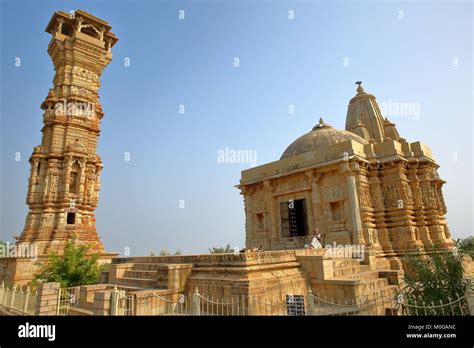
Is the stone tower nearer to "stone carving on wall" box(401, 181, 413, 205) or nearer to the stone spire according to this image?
"stone carving on wall" box(401, 181, 413, 205)

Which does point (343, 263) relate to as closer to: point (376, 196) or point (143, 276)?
point (376, 196)

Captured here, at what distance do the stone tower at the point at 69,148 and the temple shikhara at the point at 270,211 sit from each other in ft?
0.24

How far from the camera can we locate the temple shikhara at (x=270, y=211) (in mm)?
7898

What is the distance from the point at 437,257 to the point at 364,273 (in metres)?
3.73

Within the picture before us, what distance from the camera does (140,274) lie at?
9.80 m

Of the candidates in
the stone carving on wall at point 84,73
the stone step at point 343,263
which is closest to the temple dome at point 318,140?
the stone step at point 343,263

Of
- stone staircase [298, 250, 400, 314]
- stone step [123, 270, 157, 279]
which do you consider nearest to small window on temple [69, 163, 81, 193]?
stone step [123, 270, 157, 279]

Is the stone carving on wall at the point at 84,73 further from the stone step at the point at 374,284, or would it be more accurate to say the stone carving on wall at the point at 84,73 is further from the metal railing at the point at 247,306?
the stone step at the point at 374,284

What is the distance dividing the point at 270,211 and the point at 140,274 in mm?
8751

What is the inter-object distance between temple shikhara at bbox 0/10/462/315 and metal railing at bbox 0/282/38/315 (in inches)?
50.9

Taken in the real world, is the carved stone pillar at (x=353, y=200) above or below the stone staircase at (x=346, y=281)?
above

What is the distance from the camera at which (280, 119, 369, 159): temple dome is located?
54.7ft

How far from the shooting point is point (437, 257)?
6.97 metres
